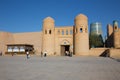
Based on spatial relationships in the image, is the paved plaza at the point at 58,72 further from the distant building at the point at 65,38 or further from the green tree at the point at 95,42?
the green tree at the point at 95,42

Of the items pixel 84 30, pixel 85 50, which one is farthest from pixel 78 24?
pixel 85 50

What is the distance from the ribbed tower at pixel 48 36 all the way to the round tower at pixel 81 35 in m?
7.06

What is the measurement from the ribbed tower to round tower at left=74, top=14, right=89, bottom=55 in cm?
706

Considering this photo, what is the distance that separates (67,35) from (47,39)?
5935 mm

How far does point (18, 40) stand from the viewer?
87.4 m

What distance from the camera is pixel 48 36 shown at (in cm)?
4866

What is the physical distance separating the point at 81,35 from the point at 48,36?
31.9 ft

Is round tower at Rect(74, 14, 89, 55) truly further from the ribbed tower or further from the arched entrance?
the ribbed tower

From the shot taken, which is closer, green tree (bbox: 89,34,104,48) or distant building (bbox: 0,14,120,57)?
distant building (bbox: 0,14,120,57)

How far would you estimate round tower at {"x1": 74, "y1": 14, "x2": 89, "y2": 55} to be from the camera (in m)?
44.8

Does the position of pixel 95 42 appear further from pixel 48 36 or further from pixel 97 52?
pixel 48 36

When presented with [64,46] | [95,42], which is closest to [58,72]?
[64,46]

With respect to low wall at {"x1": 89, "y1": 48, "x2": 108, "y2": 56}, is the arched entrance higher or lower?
higher

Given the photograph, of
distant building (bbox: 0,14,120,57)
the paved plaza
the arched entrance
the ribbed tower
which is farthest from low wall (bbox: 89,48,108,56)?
the paved plaza
